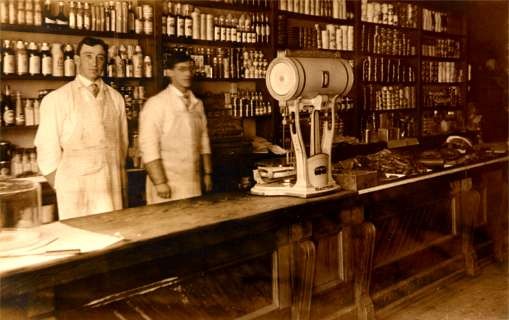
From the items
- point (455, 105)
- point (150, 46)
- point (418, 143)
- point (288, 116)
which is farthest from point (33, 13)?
point (455, 105)

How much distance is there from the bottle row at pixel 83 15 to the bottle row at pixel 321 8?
55.5 inches

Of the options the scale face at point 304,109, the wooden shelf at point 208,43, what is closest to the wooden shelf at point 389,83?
the wooden shelf at point 208,43

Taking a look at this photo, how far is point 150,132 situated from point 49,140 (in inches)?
25.1

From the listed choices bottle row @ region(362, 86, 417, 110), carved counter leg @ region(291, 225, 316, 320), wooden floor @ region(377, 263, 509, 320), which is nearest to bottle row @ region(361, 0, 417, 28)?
bottle row @ region(362, 86, 417, 110)

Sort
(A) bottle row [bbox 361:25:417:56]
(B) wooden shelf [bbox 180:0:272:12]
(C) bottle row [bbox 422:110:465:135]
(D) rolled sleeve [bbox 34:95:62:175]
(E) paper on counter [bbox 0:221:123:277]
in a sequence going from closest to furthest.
Result: 1. (E) paper on counter [bbox 0:221:123:277]
2. (D) rolled sleeve [bbox 34:95:62:175]
3. (B) wooden shelf [bbox 180:0:272:12]
4. (A) bottle row [bbox 361:25:417:56]
5. (C) bottle row [bbox 422:110:465:135]

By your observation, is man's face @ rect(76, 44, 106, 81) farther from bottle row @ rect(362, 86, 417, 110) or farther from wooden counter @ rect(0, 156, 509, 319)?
bottle row @ rect(362, 86, 417, 110)

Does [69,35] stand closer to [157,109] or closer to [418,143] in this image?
[157,109]

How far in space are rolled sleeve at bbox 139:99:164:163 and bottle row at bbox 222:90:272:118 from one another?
93cm

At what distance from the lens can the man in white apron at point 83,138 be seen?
331 cm

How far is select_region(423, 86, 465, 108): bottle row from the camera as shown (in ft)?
22.0

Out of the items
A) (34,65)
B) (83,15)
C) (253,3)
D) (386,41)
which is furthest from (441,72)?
(34,65)

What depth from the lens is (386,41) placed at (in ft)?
19.6

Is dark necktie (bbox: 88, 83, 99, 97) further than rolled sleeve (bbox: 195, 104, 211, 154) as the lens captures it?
No

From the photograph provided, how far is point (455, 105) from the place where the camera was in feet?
23.2
